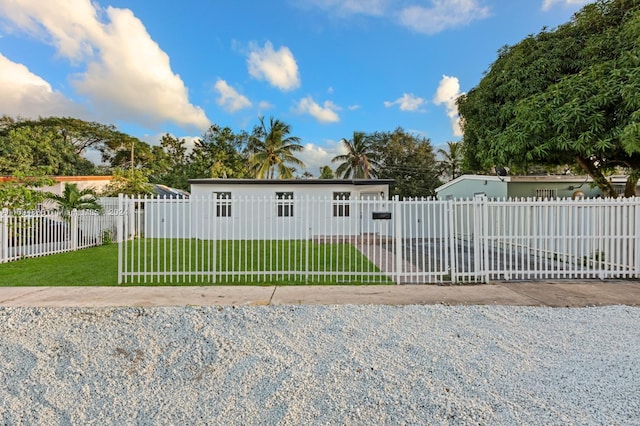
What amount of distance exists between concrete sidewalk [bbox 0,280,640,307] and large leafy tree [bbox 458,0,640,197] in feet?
11.0

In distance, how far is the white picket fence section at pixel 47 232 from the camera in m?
9.74

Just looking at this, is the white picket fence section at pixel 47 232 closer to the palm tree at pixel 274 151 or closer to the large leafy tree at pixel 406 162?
the palm tree at pixel 274 151

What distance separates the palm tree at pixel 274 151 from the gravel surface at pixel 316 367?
21.5 metres

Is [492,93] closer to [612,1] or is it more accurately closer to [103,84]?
[612,1]

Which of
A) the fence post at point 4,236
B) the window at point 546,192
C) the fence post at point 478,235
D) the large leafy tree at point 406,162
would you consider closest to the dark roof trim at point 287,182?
the window at point 546,192

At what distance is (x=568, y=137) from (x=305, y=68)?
1190cm

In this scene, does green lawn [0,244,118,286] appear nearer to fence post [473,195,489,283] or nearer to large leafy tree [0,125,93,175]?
fence post [473,195,489,283]

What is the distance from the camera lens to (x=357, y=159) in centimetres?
A: 3125

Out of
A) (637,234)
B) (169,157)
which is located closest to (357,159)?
(169,157)

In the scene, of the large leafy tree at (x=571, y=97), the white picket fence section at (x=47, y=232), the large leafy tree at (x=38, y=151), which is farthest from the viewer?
the large leafy tree at (x=38, y=151)

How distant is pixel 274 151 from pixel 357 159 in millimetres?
8527

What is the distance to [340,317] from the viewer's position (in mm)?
4898

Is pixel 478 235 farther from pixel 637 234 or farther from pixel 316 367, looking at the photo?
pixel 316 367

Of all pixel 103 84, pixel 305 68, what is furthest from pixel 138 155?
pixel 305 68
